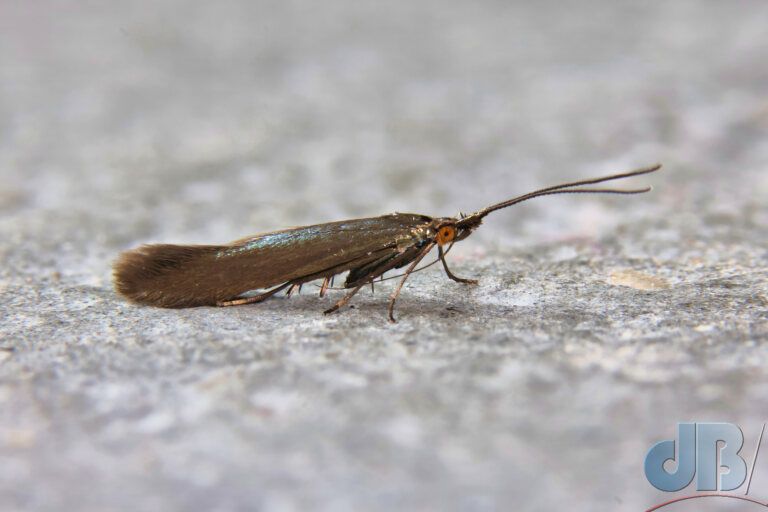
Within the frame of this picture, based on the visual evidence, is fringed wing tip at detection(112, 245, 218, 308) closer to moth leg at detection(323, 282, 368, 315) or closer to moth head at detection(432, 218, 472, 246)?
moth leg at detection(323, 282, 368, 315)

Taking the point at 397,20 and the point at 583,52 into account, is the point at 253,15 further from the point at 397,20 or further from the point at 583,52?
the point at 583,52

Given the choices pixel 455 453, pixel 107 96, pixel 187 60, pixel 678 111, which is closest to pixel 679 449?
pixel 455 453

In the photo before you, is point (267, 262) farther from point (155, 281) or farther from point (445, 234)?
point (445, 234)

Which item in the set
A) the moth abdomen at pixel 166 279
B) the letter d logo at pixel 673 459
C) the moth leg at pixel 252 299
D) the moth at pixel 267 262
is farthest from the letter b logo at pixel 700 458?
the moth abdomen at pixel 166 279

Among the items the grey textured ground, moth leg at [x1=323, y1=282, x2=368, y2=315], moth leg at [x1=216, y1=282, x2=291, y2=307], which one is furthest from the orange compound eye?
moth leg at [x1=216, y1=282, x2=291, y2=307]

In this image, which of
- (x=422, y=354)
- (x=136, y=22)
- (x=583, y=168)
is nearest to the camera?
(x=422, y=354)

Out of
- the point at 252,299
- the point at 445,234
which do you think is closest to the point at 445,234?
the point at 445,234
